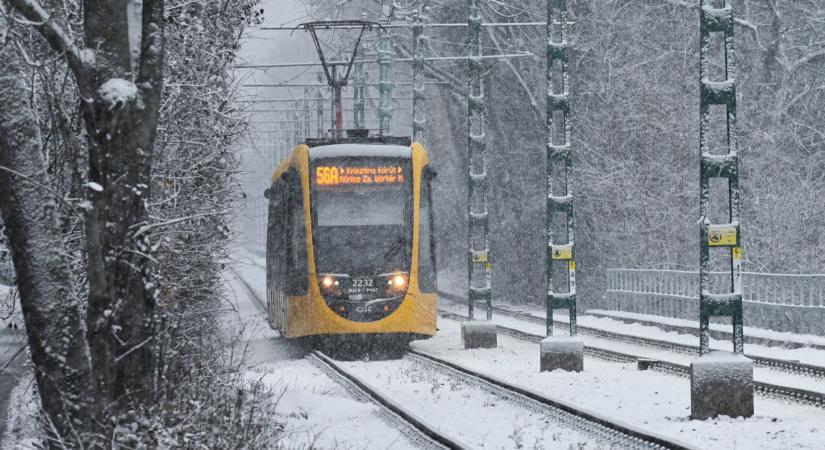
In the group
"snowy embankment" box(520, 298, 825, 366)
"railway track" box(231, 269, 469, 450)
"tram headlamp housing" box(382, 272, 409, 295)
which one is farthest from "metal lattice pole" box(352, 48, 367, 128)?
"railway track" box(231, 269, 469, 450)

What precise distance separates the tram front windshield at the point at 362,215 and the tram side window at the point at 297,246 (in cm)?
21

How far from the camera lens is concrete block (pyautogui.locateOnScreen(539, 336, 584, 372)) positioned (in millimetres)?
16328

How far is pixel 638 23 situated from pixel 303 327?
566 inches

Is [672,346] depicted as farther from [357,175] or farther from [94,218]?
[94,218]

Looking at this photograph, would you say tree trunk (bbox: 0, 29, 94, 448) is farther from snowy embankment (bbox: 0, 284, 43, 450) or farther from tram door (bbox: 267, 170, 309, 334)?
tram door (bbox: 267, 170, 309, 334)

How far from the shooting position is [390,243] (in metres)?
19.2

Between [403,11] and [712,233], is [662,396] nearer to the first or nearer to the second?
[712,233]

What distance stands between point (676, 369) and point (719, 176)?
4.35m

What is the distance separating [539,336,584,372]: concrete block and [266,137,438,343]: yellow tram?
3.41 metres

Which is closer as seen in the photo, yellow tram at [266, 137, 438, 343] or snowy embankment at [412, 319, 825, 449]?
snowy embankment at [412, 319, 825, 449]

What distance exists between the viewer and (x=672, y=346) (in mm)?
18906

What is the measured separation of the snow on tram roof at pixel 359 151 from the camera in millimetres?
19203

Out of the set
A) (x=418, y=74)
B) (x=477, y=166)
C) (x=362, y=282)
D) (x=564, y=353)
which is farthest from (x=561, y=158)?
(x=418, y=74)

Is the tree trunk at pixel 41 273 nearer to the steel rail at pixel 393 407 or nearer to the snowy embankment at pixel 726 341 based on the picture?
the steel rail at pixel 393 407
